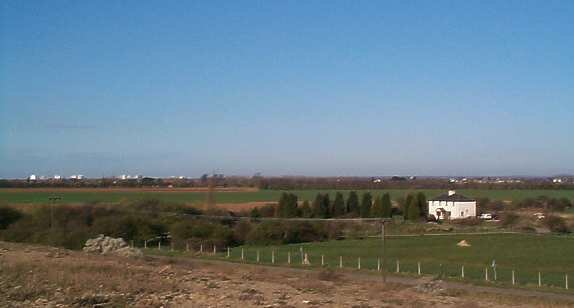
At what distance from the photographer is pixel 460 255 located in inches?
2280

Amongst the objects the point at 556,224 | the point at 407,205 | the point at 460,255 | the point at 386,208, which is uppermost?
the point at 407,205

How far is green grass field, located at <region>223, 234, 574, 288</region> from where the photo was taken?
46.1 m

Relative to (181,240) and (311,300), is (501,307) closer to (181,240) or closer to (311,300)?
(311,300)

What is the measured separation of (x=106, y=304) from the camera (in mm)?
13195

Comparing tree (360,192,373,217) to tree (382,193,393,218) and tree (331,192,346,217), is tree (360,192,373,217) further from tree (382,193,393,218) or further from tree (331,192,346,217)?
tree (331,192,346,217)

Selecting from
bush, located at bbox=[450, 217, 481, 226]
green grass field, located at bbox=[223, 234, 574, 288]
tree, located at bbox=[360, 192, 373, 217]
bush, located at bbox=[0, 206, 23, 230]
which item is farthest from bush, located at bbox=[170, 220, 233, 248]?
bush, located at bbox=[450, 217, 481, 226]

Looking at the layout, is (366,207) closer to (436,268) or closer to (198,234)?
(198,234)

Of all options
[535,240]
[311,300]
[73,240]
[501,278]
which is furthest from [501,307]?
[535,240]

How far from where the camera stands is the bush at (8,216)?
211ft

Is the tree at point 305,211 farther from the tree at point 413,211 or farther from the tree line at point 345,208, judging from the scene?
the tree at point 413,211

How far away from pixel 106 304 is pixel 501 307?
9.57 m

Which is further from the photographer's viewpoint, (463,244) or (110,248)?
(463,244)

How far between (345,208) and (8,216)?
45.6 metres

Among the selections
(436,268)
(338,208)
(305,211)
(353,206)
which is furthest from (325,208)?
(436,268)
